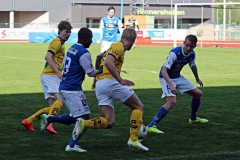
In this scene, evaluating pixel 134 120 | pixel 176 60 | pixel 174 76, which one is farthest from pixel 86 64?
pixel 174 76

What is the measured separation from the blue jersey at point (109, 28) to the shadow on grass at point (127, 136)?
7633mm

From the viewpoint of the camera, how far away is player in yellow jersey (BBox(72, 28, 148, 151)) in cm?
760

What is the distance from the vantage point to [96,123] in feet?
25.0

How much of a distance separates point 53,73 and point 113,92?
6.58 ft

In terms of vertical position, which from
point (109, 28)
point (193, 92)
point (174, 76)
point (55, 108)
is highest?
point (109, 28)

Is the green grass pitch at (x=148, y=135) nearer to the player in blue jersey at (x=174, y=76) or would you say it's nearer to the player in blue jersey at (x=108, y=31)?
the player in blue jersey at (x=174, y=76)

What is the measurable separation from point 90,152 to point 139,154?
660 mm

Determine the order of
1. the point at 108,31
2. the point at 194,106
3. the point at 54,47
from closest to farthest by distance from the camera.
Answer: the point at 54,47 → the point at 194,106 → the point at 108,31

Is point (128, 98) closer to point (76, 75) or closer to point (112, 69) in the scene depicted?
point (112, 69)

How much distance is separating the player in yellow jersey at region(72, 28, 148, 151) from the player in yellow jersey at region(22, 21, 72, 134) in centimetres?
117

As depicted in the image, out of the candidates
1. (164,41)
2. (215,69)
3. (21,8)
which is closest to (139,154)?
(215,69)

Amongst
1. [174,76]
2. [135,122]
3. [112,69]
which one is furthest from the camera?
[174,76]

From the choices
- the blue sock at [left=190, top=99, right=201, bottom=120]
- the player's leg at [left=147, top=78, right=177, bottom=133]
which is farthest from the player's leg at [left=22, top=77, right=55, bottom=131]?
the blue sock at [left=190, top=99, right=201, bottom=120]

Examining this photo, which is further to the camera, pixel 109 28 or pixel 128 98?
pixel 109 28
